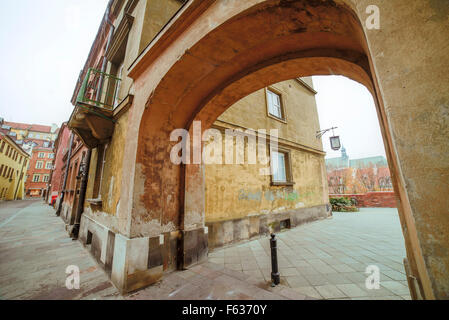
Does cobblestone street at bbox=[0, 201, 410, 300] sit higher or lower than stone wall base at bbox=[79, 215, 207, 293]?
lower

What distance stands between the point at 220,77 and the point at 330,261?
4816 millimetres

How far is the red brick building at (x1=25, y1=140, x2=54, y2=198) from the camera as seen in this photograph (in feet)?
133

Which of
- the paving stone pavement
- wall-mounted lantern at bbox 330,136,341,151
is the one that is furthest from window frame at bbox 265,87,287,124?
the paving stone pavement

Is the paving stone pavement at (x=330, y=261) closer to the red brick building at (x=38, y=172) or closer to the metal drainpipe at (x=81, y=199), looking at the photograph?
the metal drainpipe at (x=81, y=199)

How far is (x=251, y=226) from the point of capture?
588cm

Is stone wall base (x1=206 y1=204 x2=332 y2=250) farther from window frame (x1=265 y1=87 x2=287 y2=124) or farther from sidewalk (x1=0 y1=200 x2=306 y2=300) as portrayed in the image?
window frame (x1=265 y1=87 x2=287 y2=124)

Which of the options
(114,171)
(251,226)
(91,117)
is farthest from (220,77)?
(251,226)

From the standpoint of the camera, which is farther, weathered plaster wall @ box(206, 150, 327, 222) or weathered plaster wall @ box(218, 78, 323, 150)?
weathered plaster wall @ box(218, 78, 323, 150)

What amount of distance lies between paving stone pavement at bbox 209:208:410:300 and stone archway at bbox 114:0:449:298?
56.3 inches

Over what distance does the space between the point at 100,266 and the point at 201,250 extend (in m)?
2.44

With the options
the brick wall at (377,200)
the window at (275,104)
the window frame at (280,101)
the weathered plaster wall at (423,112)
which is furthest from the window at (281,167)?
the brick wall at (377,200)

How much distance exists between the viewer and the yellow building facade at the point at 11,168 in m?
24.3

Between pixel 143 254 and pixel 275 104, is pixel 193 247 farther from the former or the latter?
pixel 275 104

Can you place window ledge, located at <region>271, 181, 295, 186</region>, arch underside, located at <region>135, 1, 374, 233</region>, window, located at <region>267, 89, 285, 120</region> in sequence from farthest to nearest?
window, located at <region>267, 89, 285, 120</region> → window ledge, located at <region>271, 181, 295, 186</region> → arch underside, located at <region>135, 1, 374, 233</region>
